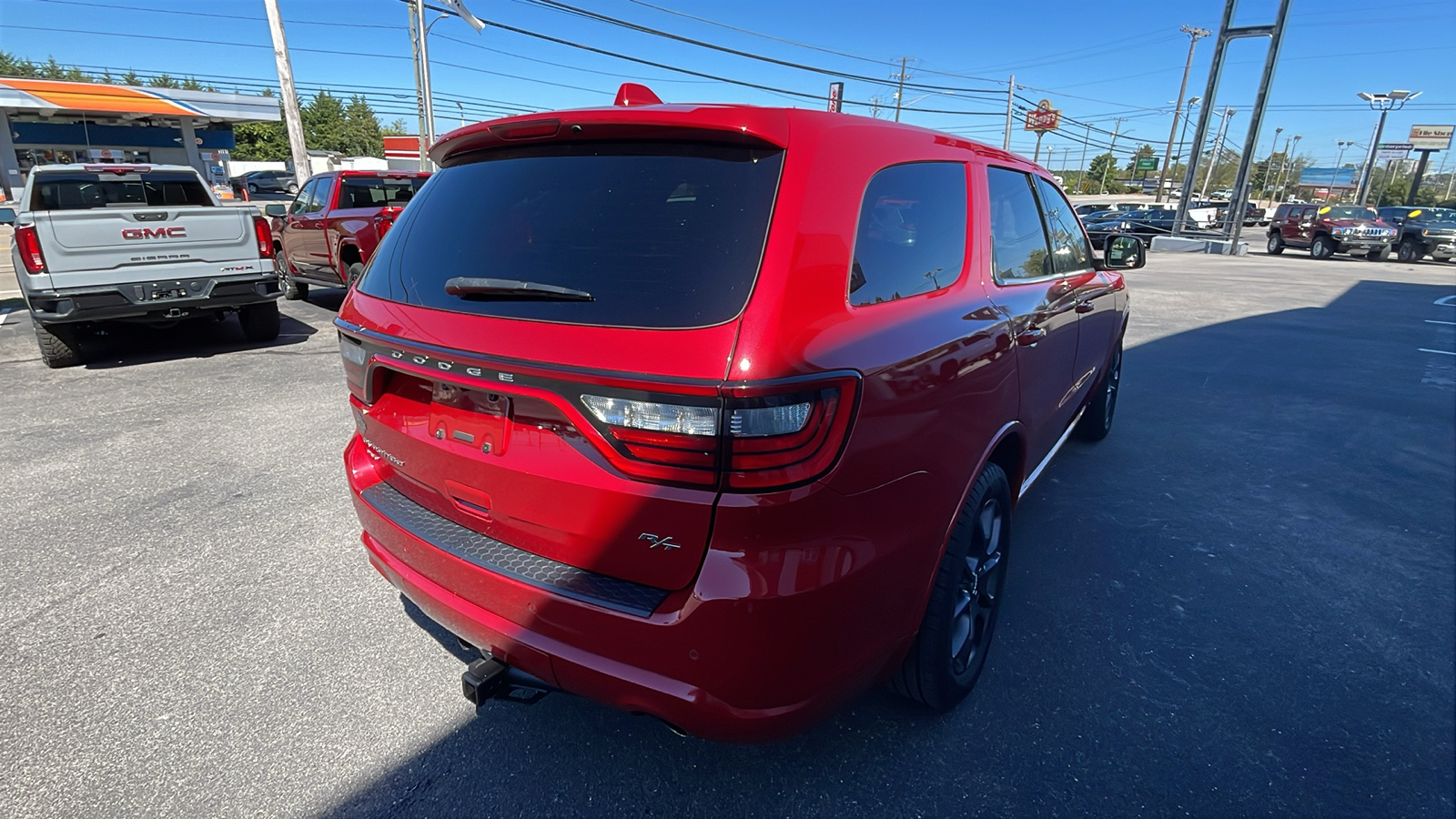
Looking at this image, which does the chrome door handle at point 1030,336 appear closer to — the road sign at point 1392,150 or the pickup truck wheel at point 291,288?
the pickup truck wheel at point 291,288

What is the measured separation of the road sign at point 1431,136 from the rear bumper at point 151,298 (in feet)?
278

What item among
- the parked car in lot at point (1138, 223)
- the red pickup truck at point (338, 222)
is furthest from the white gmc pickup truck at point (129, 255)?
the parked car in lot at point (1138, 223)

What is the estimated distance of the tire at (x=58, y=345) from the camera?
631 cm

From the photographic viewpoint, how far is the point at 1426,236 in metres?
21.8

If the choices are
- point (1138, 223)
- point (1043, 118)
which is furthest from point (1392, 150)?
point (1138, 223)

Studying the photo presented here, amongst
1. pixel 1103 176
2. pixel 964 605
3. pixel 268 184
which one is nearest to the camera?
pixel 964 605

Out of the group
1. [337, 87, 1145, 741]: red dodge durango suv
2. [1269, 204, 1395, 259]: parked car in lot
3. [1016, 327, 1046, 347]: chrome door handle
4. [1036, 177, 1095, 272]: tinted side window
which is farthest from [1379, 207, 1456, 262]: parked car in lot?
[337, 87, 1145, 741]: red dodge durango suv

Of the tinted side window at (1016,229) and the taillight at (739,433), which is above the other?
the tinted side window at (1016,229)

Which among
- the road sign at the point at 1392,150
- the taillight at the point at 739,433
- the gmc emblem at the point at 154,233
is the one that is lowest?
the gmc emblem at the point at 154,233

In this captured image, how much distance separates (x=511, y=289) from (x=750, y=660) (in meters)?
1.07

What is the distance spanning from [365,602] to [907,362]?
2.41 meters

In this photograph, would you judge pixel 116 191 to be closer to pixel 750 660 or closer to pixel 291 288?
pixel 291 288

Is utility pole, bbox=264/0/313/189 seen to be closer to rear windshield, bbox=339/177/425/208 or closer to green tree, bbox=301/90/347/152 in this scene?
rear windshield, bbox=339/177/425/208

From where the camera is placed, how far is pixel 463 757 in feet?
7.06
